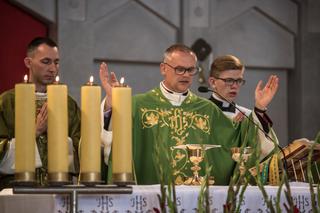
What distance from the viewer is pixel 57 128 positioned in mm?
2537

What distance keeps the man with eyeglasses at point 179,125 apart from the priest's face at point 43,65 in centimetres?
71

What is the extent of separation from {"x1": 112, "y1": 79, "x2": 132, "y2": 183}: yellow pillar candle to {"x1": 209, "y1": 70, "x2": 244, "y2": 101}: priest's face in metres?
4.44

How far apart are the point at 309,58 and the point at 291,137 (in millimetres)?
1094

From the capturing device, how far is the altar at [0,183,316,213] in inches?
132

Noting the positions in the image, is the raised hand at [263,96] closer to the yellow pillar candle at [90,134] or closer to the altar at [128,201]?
the altar at [128,201]

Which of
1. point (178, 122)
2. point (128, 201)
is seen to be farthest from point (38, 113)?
point (128, 201)

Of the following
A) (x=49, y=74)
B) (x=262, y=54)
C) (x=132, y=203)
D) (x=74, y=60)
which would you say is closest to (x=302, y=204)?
(x=132, y=203)

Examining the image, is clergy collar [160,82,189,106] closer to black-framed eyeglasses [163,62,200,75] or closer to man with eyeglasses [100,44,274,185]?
man with eyeglasses [100,44,274,185]

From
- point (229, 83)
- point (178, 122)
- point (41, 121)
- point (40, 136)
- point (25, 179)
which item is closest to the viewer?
point (25, 179)

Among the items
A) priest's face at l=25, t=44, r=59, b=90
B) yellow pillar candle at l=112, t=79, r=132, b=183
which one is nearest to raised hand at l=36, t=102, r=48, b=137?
priest's face at l=25, t=44, r=59, b=90

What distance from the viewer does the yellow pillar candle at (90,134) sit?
2564 mm

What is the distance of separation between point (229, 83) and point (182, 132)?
1.31 meters

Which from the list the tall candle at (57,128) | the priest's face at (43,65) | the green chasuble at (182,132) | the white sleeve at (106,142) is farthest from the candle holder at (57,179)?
the priest's face at (43,65)

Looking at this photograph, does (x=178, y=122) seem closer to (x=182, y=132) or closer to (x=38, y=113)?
(x=182, y=132)
